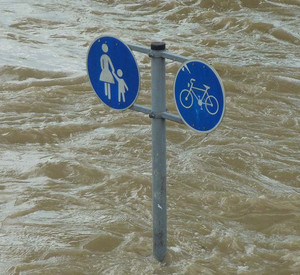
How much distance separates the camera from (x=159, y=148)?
134 inches

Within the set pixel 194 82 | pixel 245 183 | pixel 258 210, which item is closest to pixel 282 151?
pixel 245 183

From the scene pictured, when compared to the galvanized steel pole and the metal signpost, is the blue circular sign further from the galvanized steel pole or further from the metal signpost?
the galvanized steel pole

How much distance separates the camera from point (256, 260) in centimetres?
401

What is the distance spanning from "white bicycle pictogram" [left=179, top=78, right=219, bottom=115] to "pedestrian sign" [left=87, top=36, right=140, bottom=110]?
0.26m

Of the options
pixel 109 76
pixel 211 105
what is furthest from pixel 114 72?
pixel 211 105

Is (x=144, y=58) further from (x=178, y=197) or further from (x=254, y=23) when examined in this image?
(x=178, y=197)

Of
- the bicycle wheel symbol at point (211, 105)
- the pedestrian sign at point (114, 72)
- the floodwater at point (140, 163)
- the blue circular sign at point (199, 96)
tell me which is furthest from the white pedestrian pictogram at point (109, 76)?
the floodwater at point (140, 163)

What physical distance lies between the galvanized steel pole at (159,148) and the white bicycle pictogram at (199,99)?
169 millimetres

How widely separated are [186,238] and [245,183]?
918mm

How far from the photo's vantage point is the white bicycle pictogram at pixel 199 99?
3066 mm

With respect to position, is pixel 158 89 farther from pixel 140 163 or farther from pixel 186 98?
pixel 140 163

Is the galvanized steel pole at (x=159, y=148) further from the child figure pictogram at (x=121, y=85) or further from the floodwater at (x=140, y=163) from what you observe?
the floodwater at (x=140, y=163)

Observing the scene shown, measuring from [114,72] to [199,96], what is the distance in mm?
469

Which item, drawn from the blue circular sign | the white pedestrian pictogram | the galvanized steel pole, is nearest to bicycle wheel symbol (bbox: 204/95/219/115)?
the blue circular sign
